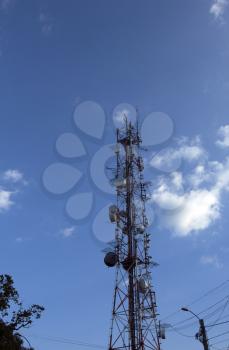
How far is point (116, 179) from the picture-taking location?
164 ft

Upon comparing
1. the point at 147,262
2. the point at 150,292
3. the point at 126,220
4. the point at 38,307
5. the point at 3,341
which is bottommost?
the point at 3,341

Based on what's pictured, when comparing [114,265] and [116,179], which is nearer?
[114,265]

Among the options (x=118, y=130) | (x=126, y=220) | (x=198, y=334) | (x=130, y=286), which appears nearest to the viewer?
(x=198, y=334)

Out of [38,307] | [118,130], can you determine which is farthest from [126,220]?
[38,307]

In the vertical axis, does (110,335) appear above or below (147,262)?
below

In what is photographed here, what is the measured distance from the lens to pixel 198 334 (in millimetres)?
38469

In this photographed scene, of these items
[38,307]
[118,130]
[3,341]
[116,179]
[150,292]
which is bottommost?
[3,341]

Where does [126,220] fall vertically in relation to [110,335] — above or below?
above

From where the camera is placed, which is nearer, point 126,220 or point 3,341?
point 3,341

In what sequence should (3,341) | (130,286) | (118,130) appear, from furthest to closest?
(118,130) < (130,286) < (3,341)

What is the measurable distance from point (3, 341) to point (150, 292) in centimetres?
1468

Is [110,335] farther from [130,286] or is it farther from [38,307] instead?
[38,307]

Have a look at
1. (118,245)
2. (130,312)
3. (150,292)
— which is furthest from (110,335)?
(118,245)

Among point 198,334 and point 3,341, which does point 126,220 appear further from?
point 3,341
